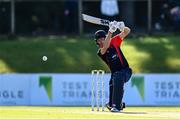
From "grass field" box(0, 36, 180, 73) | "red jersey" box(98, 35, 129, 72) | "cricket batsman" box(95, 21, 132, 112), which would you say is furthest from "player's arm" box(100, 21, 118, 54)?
"grass field" box(0, 36, 180, 73)

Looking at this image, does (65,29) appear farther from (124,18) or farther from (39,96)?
(39,96)

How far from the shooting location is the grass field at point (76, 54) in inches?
1080

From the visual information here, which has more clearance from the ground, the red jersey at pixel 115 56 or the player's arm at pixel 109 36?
the player's arm at pixel 109 36

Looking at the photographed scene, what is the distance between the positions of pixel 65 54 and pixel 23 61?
1.74 m

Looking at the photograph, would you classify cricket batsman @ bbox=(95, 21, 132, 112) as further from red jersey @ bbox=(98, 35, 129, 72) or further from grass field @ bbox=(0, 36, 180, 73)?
grass field @ bbox=(0, 36, 180, 73)

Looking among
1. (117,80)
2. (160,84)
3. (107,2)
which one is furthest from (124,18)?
(117,80)

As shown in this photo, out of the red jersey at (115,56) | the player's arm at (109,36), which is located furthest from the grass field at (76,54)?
the player's arm at (109,36)

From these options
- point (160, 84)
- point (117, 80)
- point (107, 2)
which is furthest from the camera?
point (107, 2)

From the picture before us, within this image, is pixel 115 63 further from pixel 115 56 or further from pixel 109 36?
pixel 109 36

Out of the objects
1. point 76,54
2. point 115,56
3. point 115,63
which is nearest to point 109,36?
point 115,56

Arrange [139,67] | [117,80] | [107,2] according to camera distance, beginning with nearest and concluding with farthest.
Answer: [117,80] < [139,67] < [107,2]

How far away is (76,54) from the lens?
1122 inches

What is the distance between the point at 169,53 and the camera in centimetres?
2852

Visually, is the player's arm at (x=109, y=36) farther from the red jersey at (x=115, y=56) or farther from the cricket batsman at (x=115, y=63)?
the red jersey at (x=115, y=56)
